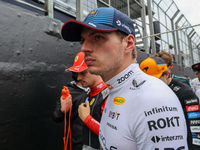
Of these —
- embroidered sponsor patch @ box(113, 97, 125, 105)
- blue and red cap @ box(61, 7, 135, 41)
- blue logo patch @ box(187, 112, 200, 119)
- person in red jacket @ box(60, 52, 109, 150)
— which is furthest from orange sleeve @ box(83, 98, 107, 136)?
blue logo patch @ box(187, 112, 200, 119)

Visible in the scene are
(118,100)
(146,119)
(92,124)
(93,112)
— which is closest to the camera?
(146,119)

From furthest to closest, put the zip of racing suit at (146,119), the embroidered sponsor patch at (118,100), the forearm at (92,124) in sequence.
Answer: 1. the forearm at (92,124)
2. the embroidered sponsor patch at (118,100)
3. the zip of racing suit at (146,119)

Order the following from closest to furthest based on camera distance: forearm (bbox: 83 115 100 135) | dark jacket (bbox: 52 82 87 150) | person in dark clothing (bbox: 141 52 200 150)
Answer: forearm (bbox: 83 115 100 135)
person in dark clothing (bbox: 141 52 200 150)
dark jacket (bbox: 52 82 87 150)

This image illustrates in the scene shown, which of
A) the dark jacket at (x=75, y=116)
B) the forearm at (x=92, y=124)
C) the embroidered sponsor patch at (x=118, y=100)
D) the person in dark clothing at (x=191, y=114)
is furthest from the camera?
the dark jacket at (x=75, y=116)

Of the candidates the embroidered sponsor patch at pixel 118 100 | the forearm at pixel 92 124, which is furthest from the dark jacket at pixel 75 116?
the embroidered sponsor patch at pixel 118 100

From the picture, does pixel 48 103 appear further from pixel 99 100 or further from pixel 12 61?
pixel 99 100

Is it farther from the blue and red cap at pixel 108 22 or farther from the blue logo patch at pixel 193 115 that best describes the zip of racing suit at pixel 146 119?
the blue logo patch at pixel 193 115

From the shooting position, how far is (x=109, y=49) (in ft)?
3.06

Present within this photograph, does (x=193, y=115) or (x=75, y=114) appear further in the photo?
(x=75, y=114)

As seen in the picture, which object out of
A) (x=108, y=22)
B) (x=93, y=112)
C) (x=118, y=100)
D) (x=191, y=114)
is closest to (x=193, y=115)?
(x=191, y=114)

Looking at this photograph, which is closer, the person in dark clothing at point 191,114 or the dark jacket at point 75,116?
the person in dark clothing at point 191,114

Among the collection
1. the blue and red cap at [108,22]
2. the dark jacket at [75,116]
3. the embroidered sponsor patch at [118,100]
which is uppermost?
the blue and red cap at [108,22]

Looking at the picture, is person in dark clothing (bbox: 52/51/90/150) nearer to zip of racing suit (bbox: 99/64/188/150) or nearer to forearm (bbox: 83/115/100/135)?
forearm (bbox: 83/115/100/135)

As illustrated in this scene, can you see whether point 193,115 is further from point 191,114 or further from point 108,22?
point 108,22
